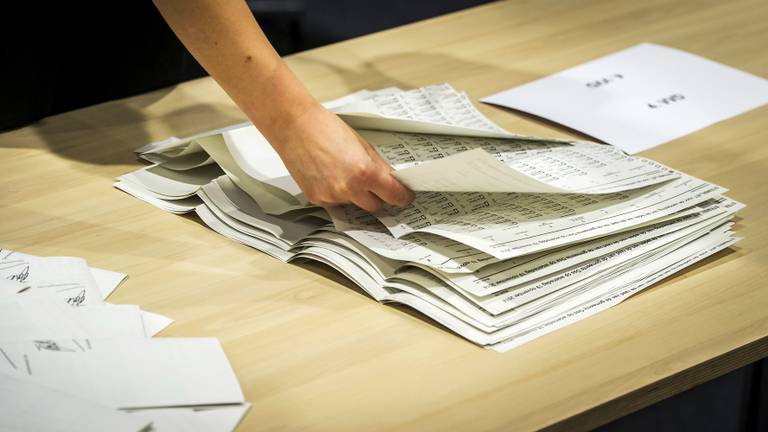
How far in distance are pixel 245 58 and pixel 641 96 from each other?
60 cm

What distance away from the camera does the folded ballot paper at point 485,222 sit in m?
0.87

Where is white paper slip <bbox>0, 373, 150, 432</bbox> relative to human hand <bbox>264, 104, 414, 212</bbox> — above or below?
below

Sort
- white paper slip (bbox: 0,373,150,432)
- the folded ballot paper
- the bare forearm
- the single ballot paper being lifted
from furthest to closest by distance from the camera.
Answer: the single ballot paper being lifted, the bare forearm, the folded ballot paper, white paper slip (bbox: 0,373,150,432)

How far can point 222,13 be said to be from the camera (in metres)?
0.98

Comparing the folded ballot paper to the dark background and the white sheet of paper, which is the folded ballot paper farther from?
the dark background

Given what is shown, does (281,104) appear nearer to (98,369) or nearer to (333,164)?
(333,164)

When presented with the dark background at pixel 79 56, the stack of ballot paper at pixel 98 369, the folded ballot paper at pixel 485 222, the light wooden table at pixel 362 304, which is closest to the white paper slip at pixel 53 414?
the stack of ballot paper at pixel 98 369

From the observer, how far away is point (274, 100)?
38.7 inches

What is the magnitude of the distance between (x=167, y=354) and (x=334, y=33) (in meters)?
2.06

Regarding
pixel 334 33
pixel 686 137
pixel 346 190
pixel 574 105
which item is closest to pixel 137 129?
pixel 346 190

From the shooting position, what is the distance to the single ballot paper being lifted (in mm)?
1228

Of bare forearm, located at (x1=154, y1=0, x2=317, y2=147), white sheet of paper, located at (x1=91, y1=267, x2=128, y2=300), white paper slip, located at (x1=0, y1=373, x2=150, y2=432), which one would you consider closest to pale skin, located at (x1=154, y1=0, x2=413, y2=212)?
bare forearm, located at (x1=154, y1=0, x2=317, y2=147)

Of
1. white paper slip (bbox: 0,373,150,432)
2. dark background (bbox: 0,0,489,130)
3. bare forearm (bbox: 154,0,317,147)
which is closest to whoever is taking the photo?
white paper slip (bbox: 0,373,150,432)

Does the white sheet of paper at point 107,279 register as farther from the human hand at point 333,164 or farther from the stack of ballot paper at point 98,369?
the human hand at point 333,164
